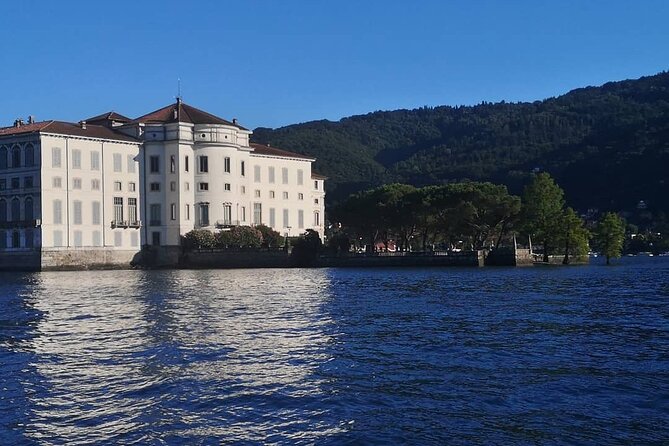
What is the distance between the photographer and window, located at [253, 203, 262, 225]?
99.0m

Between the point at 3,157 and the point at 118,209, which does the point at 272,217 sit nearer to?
the point at 118,209

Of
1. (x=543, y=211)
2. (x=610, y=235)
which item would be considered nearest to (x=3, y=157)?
(x=543, y=211)

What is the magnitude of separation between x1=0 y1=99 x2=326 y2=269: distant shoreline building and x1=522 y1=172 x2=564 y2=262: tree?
89.0 ft

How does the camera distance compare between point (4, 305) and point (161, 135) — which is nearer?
point (4, 305)

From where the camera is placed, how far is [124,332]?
24500 millimetres

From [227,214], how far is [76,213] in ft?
51.9

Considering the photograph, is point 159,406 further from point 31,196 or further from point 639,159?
point 639,159

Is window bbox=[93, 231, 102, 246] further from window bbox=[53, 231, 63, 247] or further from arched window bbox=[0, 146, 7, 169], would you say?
arched window bbox=[0, 146, 7, 169]

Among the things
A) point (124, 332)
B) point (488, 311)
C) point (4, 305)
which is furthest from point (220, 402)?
point (4, 305)

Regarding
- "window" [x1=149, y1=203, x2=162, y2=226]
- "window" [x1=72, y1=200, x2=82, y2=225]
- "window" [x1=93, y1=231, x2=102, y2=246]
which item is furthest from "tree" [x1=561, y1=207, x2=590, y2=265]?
"window" [x1=72, y1=200, x2=82, y2=225]

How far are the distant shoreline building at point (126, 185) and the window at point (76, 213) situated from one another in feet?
0.32

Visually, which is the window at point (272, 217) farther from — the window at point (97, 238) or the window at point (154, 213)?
the window at point (97, 238)

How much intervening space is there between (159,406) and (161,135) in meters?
79.0

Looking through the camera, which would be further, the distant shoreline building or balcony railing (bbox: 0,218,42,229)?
the distant shoreline building
